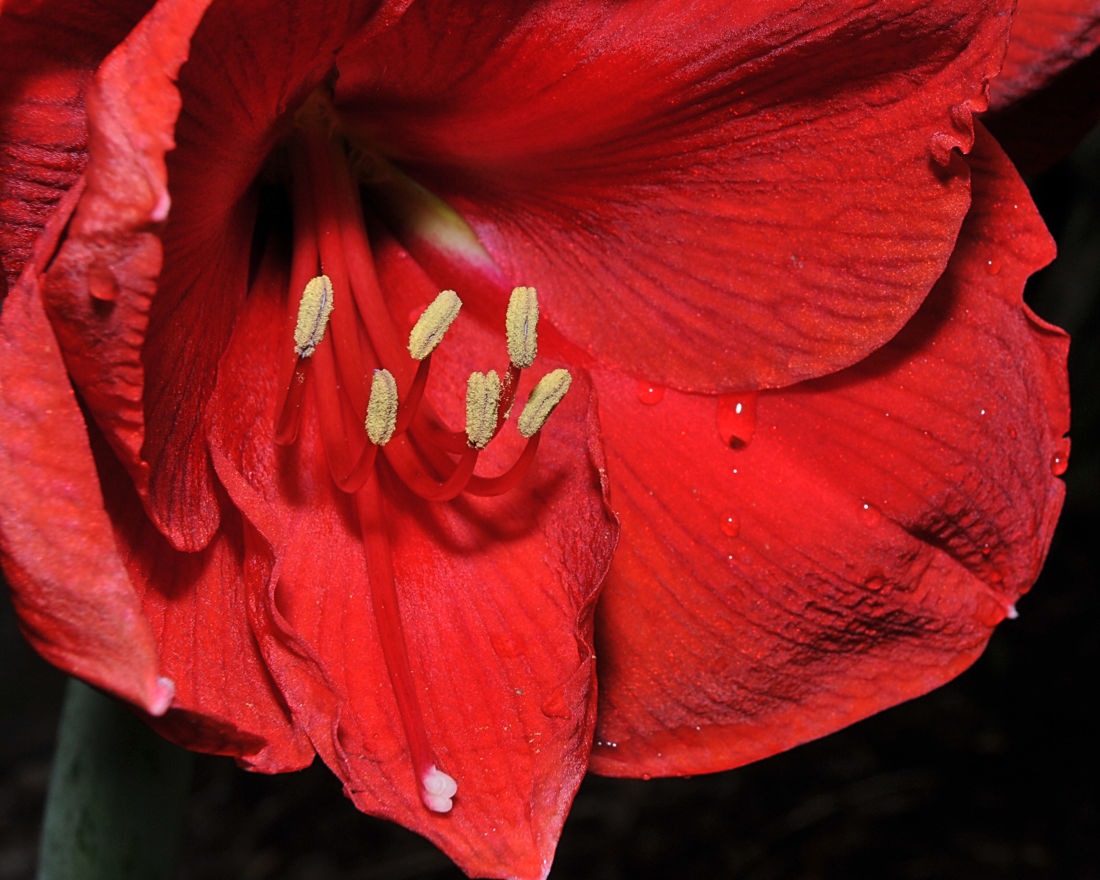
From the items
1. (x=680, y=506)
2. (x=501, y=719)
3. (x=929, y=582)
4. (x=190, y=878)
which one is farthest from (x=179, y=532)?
(x=190, y=878)

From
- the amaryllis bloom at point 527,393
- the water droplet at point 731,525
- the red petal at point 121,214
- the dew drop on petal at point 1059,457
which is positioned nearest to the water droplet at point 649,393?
the amaryllis bloom at point 527,393

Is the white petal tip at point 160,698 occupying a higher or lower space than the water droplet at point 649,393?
higher

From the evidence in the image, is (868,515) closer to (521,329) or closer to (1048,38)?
(521,329)

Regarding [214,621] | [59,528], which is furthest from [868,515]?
[59,528]

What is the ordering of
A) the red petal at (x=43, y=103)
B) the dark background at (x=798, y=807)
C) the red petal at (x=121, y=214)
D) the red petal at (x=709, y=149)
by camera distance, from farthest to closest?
the dark background at (x=798, y=807), the red petal at (x=709, y=149), the red petal at (x=43, y=103), the red petal at (x=121, y=214)

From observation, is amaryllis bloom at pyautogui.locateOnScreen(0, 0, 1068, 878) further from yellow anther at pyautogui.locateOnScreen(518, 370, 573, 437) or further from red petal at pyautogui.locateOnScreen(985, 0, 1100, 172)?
red petal at pyautogui.locateOnScreen(985, 0, 1100, 172)

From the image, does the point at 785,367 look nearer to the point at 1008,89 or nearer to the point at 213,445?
the point at 1008,89

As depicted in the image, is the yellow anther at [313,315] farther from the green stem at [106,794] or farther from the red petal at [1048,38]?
the red petal at [1048,38]

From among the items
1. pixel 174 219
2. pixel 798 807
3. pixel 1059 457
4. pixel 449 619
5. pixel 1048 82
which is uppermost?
pixel 174 219
